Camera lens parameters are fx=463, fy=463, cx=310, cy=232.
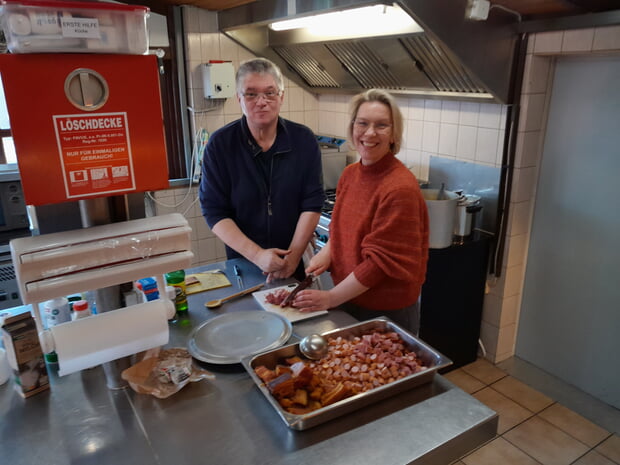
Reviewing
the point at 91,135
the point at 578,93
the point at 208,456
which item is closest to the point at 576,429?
the point at 578,93

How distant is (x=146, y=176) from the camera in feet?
2.99

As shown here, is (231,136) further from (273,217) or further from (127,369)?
(127,369)

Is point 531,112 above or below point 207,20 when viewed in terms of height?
below

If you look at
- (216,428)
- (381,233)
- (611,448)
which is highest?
(381,233)

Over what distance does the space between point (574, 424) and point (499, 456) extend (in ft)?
1.57

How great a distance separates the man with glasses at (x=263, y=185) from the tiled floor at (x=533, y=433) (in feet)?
3.99

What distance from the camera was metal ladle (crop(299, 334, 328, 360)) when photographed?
1.09 meters

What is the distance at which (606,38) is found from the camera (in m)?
1.94

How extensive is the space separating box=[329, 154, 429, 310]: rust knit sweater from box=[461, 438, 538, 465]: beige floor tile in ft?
3.14

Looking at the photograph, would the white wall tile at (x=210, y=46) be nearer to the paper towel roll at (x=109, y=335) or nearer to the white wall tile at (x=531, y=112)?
the white wall tile at (x=531, y=112)

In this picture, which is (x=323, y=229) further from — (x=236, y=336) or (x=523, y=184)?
(x=236, y=336)

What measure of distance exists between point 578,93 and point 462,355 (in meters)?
1.48

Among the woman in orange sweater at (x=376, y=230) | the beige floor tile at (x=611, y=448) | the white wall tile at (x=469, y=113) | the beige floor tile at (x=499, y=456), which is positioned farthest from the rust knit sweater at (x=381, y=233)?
the beige floor tile at (x=611, y=448)

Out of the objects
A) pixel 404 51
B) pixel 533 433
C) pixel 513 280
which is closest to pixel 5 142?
pixel 404 51
